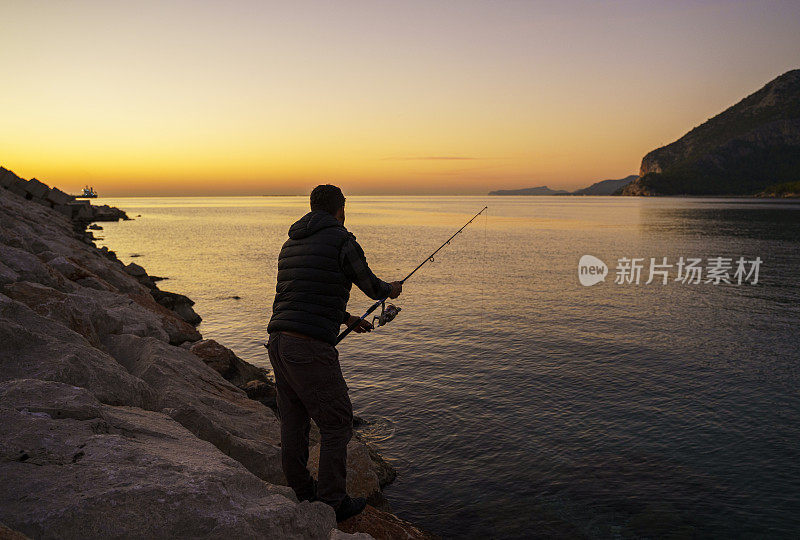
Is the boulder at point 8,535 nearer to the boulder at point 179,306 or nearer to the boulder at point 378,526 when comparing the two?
the boulder at point 378,526

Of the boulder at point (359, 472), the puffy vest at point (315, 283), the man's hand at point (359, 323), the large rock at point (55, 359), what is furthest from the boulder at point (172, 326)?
the puffy vest at point (315, 283)

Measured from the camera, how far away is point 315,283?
455 cm

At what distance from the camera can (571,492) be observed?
8.29 m

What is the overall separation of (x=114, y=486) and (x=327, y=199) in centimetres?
295

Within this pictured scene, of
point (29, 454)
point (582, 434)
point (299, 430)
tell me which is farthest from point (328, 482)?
point (582, 434)

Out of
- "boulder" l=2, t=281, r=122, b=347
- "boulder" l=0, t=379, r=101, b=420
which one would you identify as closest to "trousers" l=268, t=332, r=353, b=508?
"boulder" l=0, t=379, r=101, b=420

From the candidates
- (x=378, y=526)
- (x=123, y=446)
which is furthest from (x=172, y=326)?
(x=123, y=446)

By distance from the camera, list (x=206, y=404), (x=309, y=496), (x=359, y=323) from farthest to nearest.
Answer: (x=206, y=404), (x=359, y=323), (x=309, y=496)

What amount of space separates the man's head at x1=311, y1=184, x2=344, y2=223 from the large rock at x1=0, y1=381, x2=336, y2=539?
2.56 meters

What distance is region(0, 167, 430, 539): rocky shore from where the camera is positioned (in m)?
3.09

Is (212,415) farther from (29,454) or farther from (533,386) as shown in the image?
(533,386)

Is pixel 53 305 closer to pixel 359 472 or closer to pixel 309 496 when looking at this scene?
pixel 309 496

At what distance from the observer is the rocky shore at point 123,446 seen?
309cm

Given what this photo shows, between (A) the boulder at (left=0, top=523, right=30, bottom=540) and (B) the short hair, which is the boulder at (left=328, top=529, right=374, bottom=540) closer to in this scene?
(A) the boulder at (left=0, top=523, right=30, bottom=540)
